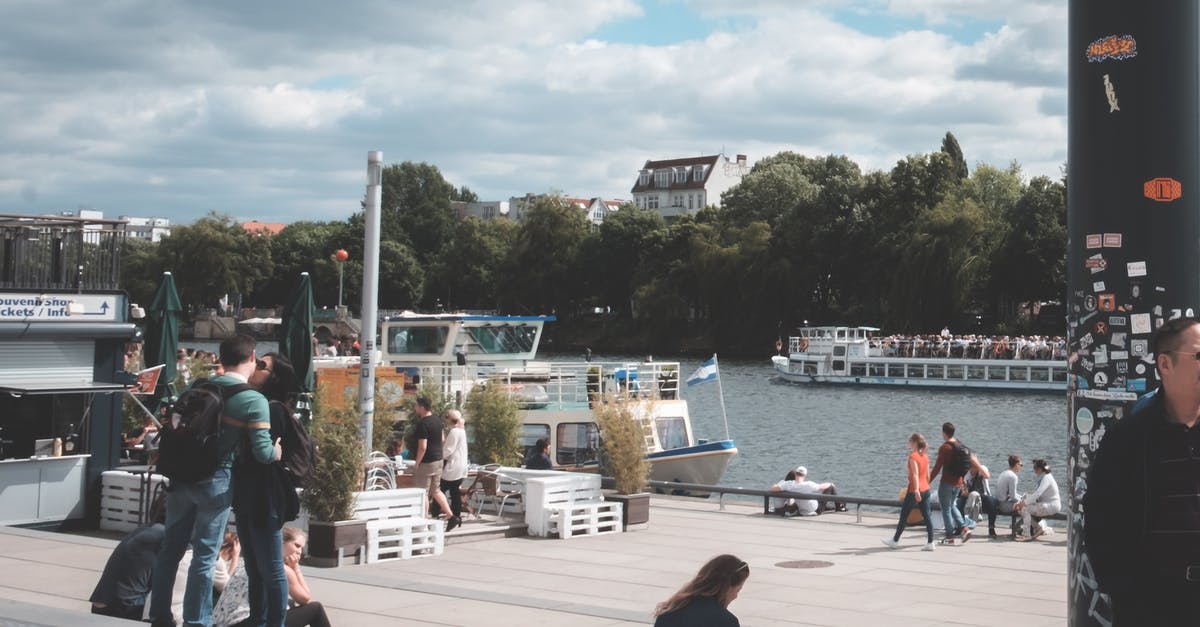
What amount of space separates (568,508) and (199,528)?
9.48 m

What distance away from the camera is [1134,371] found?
6.91 metres

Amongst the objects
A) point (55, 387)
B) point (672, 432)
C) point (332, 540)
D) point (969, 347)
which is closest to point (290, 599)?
point (332, 540)

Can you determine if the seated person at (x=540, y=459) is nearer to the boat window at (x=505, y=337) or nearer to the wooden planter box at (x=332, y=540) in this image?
the boat window at (x=505, y=337)

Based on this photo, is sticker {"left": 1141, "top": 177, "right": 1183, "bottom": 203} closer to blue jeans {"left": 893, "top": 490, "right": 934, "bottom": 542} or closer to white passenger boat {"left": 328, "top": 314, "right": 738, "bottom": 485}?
blue jeans {"left": 893, "top": 490, "right": 934, "bottom": 542}

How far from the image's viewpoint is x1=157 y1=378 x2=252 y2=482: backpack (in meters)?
9.09

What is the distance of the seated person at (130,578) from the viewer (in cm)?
983

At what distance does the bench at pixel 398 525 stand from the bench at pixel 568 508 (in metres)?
2.03

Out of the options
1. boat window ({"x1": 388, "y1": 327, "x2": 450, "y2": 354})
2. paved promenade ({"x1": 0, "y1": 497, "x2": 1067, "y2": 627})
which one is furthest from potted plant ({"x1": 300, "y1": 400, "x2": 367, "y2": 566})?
boat window ({"x1": 388, "y1": 327, "x2": 450, "y2": 354})

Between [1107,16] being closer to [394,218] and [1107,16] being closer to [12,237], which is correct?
[12,237]

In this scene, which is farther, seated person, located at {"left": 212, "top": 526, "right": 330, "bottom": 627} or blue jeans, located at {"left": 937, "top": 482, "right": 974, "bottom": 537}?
blue jeans, located at {"left": 937, "top": 482, "right": 974, "bottom": 537}

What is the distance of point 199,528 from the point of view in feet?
30.3

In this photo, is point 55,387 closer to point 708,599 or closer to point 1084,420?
point 708,599

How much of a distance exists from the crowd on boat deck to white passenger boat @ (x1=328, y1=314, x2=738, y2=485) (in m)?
51.5

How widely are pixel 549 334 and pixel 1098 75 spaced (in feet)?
395
